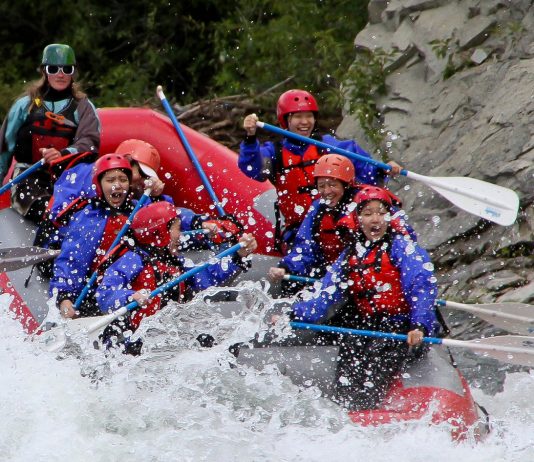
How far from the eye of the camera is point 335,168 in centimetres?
714

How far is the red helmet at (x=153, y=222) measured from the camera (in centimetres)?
691

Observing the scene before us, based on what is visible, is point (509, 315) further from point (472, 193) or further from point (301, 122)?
point (301, 122)

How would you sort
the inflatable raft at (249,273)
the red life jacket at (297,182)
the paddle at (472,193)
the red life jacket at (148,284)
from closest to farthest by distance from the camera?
the inflatable raft at (249,273), the red life jacket at (148,284), the paddle at (472,193), the red life jacket at (297,182)

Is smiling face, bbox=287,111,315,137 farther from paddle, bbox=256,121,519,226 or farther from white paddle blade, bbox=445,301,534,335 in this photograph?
white paddle blade, bbox=445,301,534,335

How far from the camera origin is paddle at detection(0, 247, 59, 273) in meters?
7.31

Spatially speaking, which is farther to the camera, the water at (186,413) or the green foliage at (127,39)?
the green foliage at (127,39)

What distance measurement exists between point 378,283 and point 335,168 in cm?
80

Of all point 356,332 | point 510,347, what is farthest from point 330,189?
point 510,347

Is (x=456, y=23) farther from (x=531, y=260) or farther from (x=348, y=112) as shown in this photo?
(x=531, y=260)

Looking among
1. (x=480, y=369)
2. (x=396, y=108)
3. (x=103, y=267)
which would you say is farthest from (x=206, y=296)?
(x=396, y=108)

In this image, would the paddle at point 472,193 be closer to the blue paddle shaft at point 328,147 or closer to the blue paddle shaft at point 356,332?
the blue paddle shaft at point 328,147

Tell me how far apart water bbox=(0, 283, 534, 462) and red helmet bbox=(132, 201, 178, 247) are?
40 cm

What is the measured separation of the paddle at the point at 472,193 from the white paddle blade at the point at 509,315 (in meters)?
0.57

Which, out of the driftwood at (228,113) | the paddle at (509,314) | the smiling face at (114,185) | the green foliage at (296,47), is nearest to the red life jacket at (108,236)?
the smiling face at (114,185)
